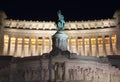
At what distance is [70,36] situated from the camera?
93.9 meters

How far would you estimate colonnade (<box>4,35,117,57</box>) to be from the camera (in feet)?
299

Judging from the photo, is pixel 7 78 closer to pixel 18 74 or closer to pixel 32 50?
pixel 18 74

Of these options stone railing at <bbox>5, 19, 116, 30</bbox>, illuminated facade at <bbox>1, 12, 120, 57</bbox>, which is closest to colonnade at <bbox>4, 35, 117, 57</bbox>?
illuminated facade at <bbox>1, 12, 120, 57</bbox>

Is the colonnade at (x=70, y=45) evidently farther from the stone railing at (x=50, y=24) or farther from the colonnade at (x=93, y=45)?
the stone railing at (x=50, y=24)

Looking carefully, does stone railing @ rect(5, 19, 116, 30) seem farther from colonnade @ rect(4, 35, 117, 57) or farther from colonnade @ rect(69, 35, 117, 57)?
colonnade @ rect(69, 35, 117, 57)

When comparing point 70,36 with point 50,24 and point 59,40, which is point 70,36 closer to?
point 50,24

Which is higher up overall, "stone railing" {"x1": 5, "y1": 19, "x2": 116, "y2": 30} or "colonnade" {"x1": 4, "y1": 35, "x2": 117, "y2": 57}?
"stone railing" {"x1": 5, "y1": 19, "x2": 116, "y2": 30}

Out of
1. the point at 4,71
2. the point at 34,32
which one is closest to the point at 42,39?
the point at 34,32

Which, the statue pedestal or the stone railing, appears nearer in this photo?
the statue pedestal

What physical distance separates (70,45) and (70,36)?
2.35 metres

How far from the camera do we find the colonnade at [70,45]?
299ft

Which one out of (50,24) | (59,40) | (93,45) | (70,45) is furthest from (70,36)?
(59,40)

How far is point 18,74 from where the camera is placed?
59062mm

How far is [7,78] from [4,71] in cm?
128
